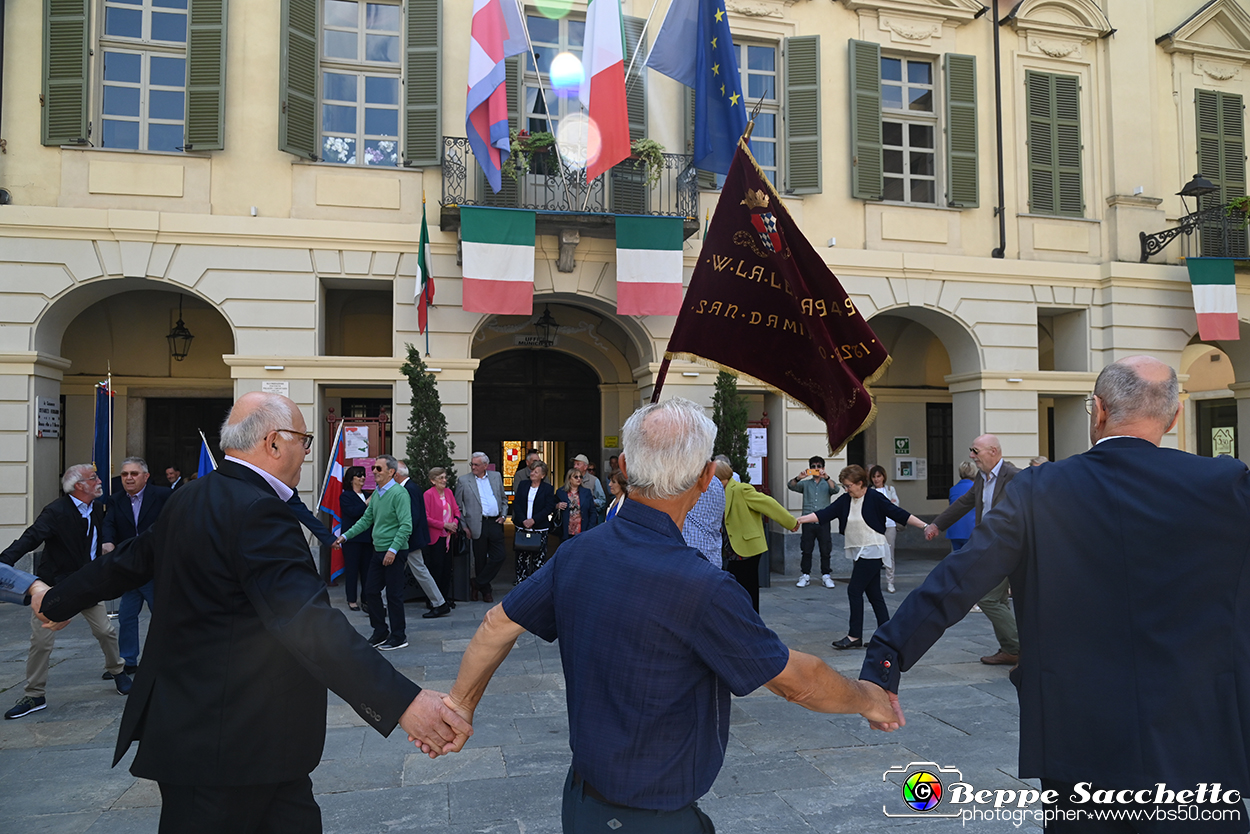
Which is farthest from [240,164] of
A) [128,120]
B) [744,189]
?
[744,189]

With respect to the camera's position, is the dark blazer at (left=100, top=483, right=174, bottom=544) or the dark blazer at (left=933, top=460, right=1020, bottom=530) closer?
the dark blazer at (left=100, top=483, right=174, bottom=544)

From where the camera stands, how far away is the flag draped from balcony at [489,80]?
11.0m

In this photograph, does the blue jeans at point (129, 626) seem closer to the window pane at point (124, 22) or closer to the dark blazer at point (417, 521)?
the dark blazer at point (417, 521)

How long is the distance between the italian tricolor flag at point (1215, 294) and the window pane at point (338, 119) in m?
13.5

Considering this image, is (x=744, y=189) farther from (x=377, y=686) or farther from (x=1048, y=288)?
(x=1048, y=288)

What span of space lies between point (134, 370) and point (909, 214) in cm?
1297

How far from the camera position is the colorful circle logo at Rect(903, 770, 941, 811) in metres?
4.12

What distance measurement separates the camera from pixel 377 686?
7.79 ft

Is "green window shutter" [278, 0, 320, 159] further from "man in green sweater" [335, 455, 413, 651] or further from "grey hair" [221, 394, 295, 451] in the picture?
"grey hair" [221, 394, 295, 451]

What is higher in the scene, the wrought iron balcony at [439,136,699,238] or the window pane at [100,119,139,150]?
the window pane at [100,119,139,150]

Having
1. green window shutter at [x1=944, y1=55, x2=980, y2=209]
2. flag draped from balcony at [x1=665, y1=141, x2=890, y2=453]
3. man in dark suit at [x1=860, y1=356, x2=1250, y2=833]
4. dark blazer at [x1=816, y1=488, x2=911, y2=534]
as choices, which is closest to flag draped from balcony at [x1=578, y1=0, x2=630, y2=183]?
dark blazer at [x1=816, y1=488, x2=911, y2=534]

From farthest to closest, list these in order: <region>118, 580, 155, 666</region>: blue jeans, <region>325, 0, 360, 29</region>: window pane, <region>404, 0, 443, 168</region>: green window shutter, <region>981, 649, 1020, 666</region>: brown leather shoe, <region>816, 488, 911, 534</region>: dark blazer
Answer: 1. <region>325, 0, 360, 29</region>: window pane
2. <region>404, 0, 443, 168</region>: green window shutter
3. <region>816, 488, 911, 534</region>: dark blazer
4. <region>981, 649, 1020, 666</region>: brown leather shoe
5. <region>118, 580, 155, 666</region>: blue jeans

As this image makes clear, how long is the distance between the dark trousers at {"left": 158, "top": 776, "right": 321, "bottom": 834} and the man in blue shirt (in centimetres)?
97

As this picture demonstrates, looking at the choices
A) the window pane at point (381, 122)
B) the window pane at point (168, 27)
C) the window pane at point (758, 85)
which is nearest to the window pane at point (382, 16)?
the window pane at point (381, 122)
